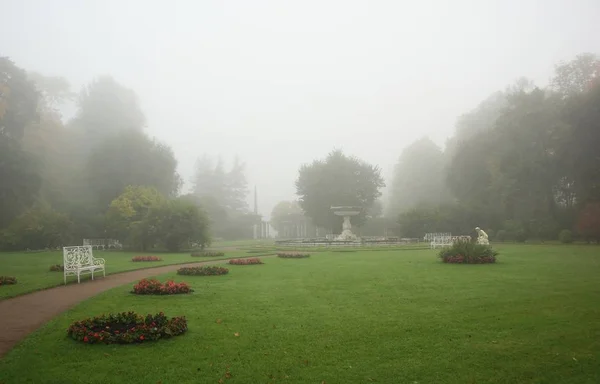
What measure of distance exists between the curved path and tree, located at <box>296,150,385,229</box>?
44749 millimetres

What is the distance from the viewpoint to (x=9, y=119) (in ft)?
139

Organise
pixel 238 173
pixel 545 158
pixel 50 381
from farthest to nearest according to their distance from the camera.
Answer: pixel 238 173
pixel 545 158
pixel 50 381

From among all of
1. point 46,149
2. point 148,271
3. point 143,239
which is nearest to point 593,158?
point 148,271

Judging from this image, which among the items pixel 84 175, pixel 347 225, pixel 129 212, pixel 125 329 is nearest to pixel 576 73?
pixel 347 225

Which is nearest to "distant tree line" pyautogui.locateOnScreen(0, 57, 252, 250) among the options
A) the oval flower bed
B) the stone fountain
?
the stone fountain

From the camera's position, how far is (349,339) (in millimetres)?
7742

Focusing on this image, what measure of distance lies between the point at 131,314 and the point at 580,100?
1592 inches

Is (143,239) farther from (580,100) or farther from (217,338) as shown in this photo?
(580,100)

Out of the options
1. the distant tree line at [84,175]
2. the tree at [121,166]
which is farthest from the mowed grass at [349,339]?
the tree at [121,166]

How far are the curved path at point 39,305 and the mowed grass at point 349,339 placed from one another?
44cm

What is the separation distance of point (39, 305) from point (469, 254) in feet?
59.2

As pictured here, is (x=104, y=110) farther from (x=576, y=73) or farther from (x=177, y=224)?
(x=576, y=73)

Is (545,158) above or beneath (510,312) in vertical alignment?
above

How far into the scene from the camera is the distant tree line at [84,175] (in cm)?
3566
